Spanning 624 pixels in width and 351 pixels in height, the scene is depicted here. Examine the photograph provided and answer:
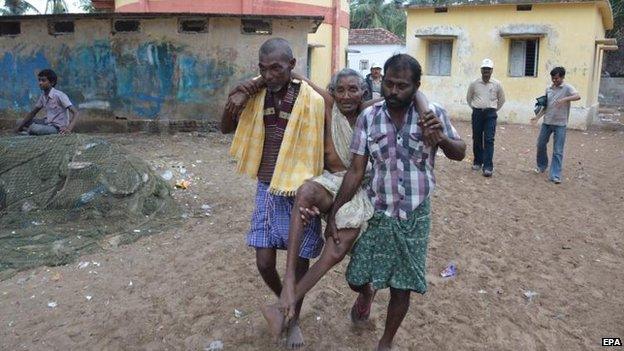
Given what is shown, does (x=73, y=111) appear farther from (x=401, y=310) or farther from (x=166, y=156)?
(x=401, y=310)

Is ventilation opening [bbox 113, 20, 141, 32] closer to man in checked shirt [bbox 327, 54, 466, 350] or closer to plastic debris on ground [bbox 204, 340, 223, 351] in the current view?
plastic debris on ground [bbox 204, 340, 223, 351]

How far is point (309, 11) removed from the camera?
1569cm

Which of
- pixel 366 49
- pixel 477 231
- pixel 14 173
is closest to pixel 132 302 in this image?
pixel 14 173

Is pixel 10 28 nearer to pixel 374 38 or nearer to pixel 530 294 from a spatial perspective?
pixel 530 294

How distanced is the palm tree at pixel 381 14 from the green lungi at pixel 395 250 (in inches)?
1513

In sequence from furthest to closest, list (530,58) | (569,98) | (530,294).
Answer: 1. (530,58)
2. (569,98)
3. (530,294)

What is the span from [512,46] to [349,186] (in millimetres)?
15117

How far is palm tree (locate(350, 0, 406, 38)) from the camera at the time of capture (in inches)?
1567

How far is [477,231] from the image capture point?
535 cm

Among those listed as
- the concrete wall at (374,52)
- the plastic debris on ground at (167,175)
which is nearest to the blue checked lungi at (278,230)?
the plastic debris on ground at (167,175)

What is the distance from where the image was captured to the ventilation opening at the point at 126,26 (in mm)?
10375

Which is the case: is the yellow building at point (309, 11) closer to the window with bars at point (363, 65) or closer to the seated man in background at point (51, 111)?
the seated man in background at point (51, 111)

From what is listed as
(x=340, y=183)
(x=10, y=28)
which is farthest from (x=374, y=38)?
(x=340, y=183)

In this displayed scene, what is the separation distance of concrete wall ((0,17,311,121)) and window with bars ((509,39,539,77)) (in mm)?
8225
